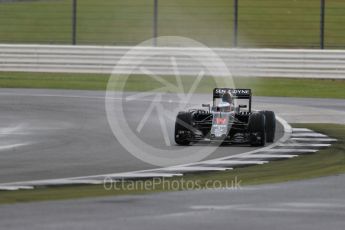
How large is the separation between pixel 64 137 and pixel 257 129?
350cm

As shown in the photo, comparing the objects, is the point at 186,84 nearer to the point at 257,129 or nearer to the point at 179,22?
the point at 179,22

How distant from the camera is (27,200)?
12.3 meters

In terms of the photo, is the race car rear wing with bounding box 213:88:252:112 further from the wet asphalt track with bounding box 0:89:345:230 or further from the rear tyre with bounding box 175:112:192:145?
the wet asphalt track with bounding box 0:89:345:230

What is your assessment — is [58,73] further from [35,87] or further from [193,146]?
[193,146]

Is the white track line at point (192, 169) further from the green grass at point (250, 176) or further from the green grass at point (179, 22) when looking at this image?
the green grass at point (179, 22)

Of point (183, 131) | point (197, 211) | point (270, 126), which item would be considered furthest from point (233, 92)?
point (197, 211)

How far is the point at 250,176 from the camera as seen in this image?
1480 centimetres

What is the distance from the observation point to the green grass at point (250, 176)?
1276 cm

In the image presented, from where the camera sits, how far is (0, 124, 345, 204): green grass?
1276 centimetres

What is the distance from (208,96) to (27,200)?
2017cm

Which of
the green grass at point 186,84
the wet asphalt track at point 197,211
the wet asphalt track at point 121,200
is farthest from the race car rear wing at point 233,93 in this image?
the green grass at point 186,84

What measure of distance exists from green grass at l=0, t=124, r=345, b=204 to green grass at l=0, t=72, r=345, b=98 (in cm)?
1586

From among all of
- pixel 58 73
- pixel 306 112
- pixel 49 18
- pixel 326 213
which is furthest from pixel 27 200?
→ pixel 49 18

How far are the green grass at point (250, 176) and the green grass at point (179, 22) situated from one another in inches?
1167
